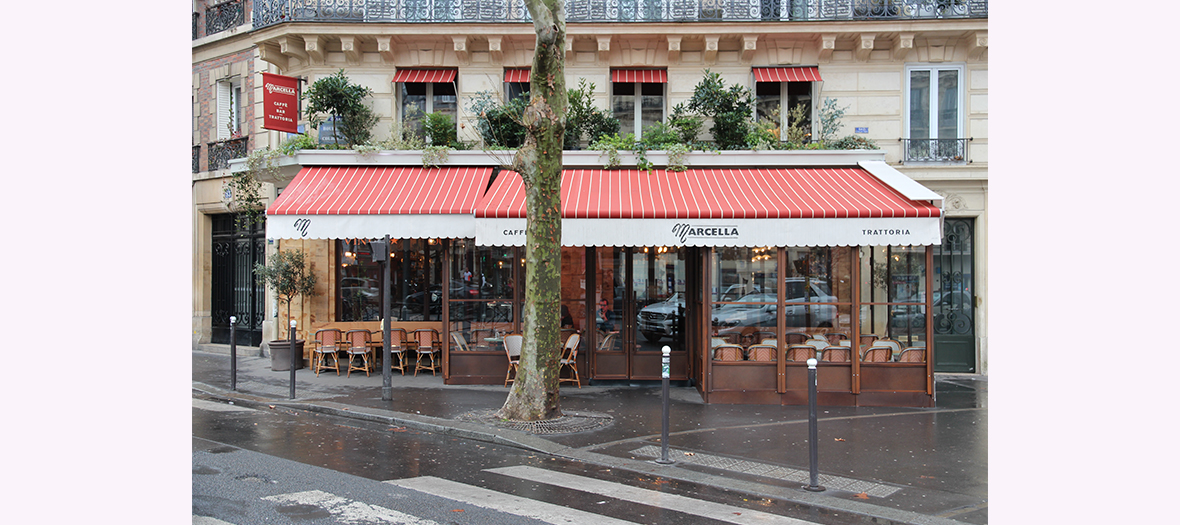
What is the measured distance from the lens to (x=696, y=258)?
43.8 ft

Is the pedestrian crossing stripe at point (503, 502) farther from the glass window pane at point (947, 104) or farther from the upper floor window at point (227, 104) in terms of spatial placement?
the upper floor window at point (227, 104)

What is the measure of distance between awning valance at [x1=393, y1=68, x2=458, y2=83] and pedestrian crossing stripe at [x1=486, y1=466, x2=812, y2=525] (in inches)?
381

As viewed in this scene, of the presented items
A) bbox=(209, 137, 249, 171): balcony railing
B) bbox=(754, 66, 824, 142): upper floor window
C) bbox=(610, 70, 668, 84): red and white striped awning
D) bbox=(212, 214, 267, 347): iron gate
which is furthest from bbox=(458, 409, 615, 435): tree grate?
→ bbox=(209, 137, 249, 171): balcony railing

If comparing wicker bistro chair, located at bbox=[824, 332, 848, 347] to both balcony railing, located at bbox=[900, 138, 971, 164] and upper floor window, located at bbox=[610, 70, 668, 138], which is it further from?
upper floor window, located at bbox=[610, 70, 668, 138]

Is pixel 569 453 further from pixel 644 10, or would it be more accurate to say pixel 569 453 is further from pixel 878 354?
pixel 644 10

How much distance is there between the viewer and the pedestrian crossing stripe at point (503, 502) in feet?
19.7

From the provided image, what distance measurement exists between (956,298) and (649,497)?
11004 millimetres

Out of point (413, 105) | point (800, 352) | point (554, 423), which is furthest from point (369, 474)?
point (413, 105)

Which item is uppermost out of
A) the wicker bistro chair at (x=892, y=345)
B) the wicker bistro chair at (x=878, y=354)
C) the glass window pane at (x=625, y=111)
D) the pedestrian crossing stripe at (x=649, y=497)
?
the glass window pane at (x=625, y=111)

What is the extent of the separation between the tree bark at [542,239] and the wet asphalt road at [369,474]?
3.86ft

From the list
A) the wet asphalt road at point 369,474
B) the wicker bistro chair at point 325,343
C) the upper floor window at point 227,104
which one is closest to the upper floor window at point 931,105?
the wet asphalt road at point 369,474

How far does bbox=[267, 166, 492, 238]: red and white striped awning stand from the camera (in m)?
12.4

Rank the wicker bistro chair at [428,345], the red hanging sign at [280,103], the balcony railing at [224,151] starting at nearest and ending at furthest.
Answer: the wicker bistro chair at [428,345], the red hanging sign at [280,103], the balcony railing at [224,151]

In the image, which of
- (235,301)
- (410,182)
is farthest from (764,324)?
(235,301)
